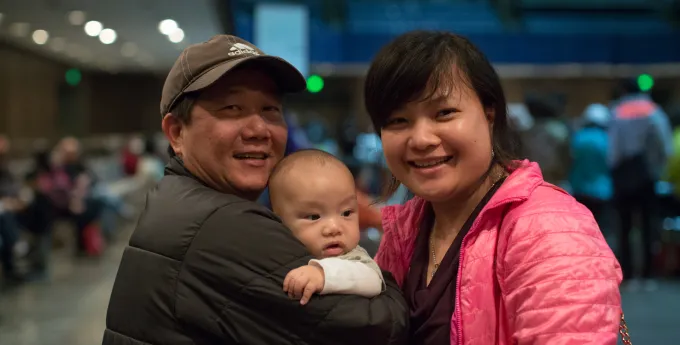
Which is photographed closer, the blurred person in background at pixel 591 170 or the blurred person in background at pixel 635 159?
the blurred person in background at pixel 635 159

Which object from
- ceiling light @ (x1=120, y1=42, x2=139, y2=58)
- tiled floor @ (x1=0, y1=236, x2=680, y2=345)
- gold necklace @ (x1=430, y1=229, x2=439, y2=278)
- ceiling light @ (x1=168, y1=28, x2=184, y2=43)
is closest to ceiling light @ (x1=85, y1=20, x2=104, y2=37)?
ceiling light @ (x1=168, y1=28, x2=184, y2=43)

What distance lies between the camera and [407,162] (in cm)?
174

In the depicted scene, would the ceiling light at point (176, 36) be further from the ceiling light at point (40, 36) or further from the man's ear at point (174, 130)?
the man's ear at point (174, 130)

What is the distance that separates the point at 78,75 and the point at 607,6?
43.8 feet

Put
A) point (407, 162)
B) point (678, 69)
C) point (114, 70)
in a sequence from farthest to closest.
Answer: point (114, 70), point (678, 69), point (407, 162)

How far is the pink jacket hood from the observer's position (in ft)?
4.44

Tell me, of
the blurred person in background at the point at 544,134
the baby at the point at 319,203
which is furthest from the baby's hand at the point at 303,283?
the blurred person in background at the point at 544,134

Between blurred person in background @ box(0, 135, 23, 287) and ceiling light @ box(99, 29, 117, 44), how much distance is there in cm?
413

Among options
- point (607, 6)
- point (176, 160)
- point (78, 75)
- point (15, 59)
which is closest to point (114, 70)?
point (78, 75)

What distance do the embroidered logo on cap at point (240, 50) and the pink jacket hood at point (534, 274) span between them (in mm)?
667

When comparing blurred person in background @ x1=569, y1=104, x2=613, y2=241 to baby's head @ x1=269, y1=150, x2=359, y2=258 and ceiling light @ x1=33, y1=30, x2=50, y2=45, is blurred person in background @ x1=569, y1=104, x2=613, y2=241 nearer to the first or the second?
baby's head @ x1=269, y1=150, x2=359, y2=258

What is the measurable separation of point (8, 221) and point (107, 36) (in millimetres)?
5625

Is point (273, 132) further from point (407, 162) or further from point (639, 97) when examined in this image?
point (639, 97)

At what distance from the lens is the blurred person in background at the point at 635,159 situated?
6719 mm
